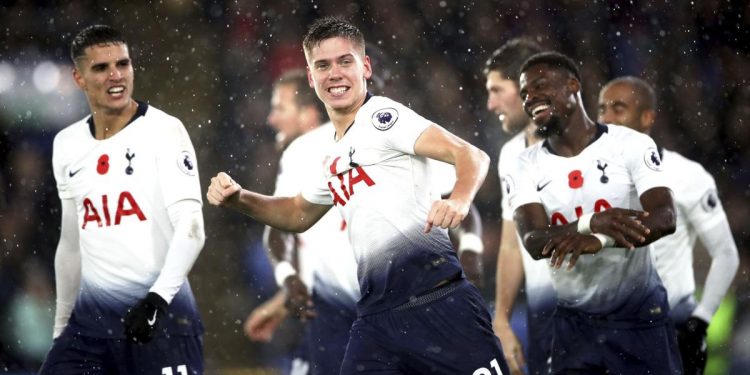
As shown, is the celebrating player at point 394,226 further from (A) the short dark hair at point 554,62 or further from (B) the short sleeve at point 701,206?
(B) the short sleeve at point 701,206

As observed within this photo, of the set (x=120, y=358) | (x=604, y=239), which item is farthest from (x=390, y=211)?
(x=120, y=358)

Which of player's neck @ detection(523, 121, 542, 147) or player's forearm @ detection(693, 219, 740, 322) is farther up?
player's neck @ detection(523, 121, 542, 147)

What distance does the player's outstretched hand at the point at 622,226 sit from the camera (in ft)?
16.8

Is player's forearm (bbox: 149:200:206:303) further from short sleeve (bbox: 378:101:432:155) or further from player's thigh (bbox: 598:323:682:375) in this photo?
player's thigh (bbox: 598:323:682:375)

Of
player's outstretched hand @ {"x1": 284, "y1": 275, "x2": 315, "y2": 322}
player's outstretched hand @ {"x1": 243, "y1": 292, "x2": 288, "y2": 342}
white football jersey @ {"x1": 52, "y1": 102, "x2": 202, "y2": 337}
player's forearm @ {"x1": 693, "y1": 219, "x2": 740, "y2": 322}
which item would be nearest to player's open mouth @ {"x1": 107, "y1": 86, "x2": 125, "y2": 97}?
white football jersey @ {"x1": 52, "y1": 102, "x2": 202, "y2": 337}

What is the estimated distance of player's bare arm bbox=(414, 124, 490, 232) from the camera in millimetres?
4047

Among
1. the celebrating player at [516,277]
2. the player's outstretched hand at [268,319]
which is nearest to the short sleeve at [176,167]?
the celebrating player at [516,277]

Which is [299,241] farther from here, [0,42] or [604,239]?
[0,42]

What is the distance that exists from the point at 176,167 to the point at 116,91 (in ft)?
2.10

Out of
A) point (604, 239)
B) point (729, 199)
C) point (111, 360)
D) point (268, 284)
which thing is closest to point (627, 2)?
point (729, 199)

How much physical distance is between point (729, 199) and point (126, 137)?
6.75 m

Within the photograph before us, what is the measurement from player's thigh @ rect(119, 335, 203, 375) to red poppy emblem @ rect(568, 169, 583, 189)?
2.07m

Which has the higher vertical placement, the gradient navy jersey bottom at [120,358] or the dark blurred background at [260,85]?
the dark blurred background at [260,85]

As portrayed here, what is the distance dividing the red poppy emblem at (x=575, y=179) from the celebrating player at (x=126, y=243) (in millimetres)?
1857
